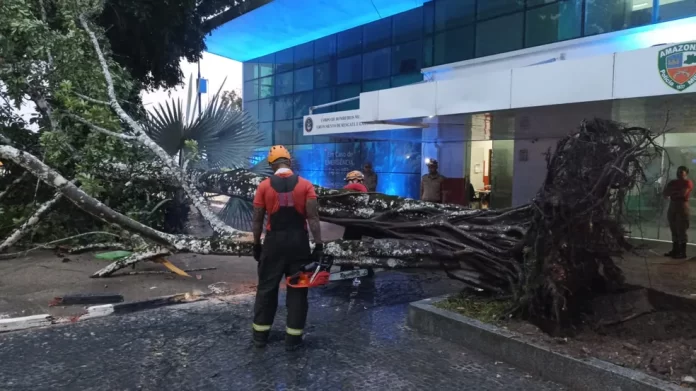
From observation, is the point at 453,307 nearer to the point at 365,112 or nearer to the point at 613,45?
the point at 365,112

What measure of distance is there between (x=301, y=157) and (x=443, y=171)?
9467 millimetres

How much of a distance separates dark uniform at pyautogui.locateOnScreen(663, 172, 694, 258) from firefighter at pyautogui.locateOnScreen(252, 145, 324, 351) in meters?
6.78

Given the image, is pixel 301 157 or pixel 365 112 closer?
pixel 365 112

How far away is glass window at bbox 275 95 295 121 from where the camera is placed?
24094 mm

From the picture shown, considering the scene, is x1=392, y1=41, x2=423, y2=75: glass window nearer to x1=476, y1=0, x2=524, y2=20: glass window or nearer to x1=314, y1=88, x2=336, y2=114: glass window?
x1=476, y1=0, x2=524, y2=20: glass window

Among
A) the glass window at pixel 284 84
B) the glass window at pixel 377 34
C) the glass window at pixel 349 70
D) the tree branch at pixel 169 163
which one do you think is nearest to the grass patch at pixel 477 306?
the tree branch at pixel 169 163

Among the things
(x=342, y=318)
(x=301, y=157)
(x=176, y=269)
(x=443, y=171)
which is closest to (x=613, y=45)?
(x=443, y=171)

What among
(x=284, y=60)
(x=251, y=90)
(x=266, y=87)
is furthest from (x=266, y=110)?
(x=284, y=60)

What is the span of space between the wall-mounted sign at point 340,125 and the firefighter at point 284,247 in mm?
6965

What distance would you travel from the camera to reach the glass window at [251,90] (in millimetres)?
26472

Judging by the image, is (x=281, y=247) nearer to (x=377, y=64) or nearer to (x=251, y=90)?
(x=377, y=64)

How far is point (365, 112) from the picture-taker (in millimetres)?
10586

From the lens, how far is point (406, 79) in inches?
701

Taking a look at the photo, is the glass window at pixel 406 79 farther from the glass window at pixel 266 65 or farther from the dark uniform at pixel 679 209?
the dark uniform at pixel 679 209
